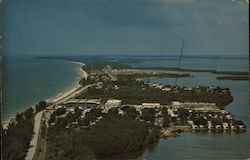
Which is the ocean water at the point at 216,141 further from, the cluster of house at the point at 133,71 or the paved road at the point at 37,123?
the paved road at the point at 37,123

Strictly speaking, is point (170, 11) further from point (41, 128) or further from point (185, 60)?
point (41, 128)

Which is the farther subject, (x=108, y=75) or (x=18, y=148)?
(x=108, y=75)

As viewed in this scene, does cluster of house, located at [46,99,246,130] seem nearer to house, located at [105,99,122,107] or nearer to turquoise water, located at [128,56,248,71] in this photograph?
house, located at [105,99,122,107]

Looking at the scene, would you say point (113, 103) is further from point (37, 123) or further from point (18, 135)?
point (18, 135)

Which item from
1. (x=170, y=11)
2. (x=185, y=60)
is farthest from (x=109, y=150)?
(x=170, y=11)

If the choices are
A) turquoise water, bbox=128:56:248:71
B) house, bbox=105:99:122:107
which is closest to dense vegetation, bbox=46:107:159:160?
house, bbox=105:99:122:107

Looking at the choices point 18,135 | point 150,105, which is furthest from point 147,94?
point 18,135
